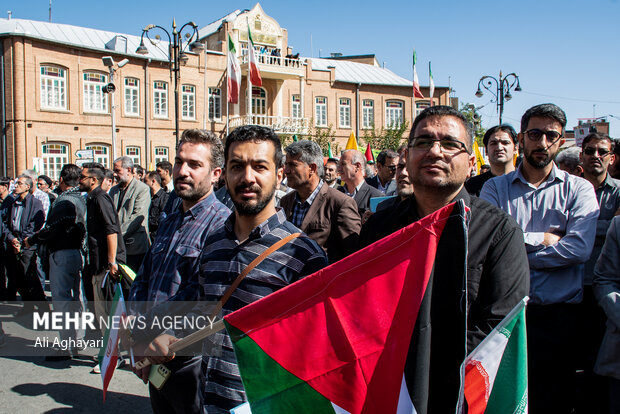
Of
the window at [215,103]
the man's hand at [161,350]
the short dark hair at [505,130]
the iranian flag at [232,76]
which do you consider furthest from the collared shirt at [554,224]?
the window at [215,103]

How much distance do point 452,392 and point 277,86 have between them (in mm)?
35225

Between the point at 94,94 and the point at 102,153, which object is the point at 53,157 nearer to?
the point at 102,153

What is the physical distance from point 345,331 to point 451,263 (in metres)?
0.45

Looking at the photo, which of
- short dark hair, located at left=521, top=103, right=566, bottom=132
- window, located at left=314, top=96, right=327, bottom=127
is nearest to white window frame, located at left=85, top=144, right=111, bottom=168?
window, located at left=314, top=96, right=327, bottom=127

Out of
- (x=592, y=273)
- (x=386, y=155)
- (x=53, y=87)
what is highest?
→ (x=53, y=87)

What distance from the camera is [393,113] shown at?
134 ft

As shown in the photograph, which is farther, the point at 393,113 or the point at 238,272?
the point at 393,113

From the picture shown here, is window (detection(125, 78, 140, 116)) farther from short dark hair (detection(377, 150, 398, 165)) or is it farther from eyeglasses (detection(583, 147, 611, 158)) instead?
eyeglasses (detection(583, 147, 611, 158))

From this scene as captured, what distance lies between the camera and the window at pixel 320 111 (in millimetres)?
37094

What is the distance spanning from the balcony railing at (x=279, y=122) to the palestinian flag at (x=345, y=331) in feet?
104

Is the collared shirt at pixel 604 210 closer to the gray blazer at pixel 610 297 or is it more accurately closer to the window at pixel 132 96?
the gray blazer at pixel 610 297

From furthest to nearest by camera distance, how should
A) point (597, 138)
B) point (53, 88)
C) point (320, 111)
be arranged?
point (320, 111), point (53, 88), point (597, 138)

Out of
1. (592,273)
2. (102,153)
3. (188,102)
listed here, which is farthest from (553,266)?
(188,102)

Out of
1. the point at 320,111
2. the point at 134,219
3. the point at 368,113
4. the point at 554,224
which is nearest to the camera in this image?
the point at 554,224
